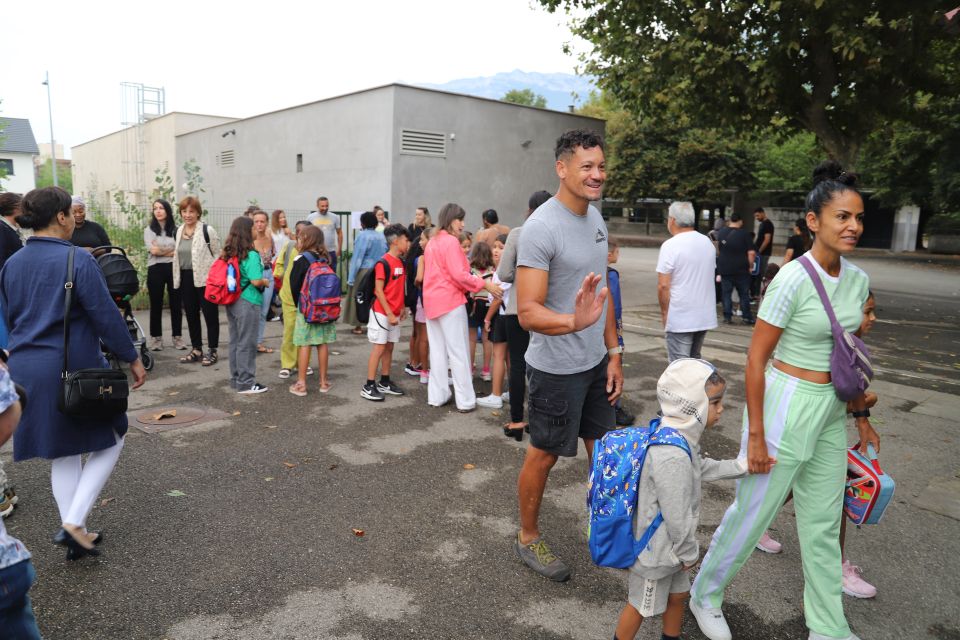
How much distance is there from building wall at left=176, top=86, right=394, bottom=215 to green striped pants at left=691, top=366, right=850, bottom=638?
13800 mm

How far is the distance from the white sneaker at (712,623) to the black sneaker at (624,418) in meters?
3.06

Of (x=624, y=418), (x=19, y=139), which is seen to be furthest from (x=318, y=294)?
(x=19, y=139)

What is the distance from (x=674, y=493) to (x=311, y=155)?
17637mm

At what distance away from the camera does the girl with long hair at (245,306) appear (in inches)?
267

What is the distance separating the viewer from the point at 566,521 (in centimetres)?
419

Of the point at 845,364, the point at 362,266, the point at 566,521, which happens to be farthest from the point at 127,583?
the point at 362,266

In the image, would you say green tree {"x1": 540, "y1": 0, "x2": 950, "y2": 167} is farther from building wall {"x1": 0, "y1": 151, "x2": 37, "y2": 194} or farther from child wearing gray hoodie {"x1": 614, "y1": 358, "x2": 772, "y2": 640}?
building wall {"x1": 0, "y1": 151, "x2": 37, "y2": 194}

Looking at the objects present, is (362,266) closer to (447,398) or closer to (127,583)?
(447,398)

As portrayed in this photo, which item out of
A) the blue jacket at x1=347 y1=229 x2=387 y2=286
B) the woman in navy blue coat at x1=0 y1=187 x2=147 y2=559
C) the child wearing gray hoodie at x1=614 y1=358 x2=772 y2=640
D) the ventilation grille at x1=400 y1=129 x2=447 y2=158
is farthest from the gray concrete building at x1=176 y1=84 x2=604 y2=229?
the child wearing gray hoodie at x1=614 y1=358 x2=772 y2=640

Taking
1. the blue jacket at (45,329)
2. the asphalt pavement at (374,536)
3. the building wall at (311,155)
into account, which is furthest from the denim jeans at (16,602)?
the building wall at (311,155)

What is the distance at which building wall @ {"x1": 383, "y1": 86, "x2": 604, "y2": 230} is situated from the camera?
16.0 m

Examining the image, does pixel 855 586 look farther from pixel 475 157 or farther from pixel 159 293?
pixel 475 157

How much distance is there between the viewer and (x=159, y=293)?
847 centimetres

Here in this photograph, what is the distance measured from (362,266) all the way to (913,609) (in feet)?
26.2
